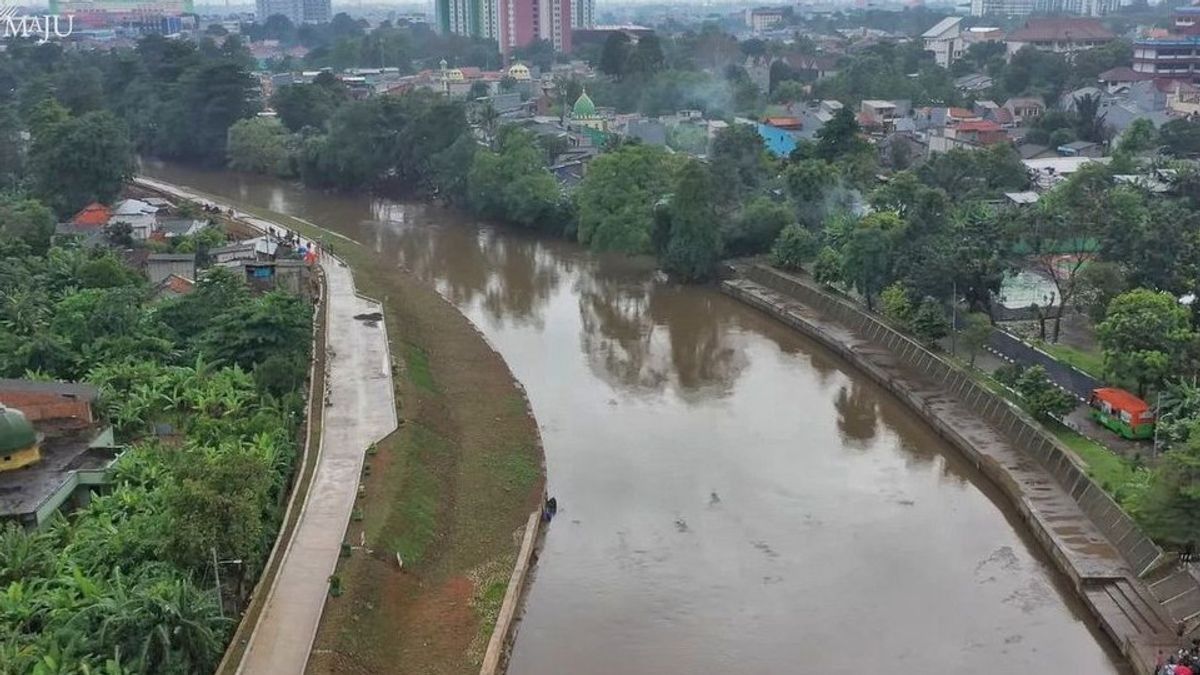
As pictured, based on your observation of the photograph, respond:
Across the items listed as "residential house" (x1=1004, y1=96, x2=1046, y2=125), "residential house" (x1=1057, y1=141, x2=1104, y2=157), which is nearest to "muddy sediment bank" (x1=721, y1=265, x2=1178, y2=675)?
"residential house" (x1=1057, y1=141, x2=1104, y2=157)

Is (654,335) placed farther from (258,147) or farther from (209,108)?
(209,108)

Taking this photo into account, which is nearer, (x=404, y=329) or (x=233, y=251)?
(x=404, y=329)

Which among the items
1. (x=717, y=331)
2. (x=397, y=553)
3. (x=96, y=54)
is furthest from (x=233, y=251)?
(x=96, y=54)

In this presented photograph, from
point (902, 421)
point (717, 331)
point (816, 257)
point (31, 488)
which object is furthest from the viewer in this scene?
point (816, 257)

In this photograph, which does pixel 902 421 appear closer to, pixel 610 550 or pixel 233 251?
pixel 610 550

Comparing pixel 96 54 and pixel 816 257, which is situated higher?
pixel 96 54

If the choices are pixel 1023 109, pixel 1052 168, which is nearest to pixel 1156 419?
pixel 1052 168

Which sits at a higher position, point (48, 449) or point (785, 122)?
point (785, 122)

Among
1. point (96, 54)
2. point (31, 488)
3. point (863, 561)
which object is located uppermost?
point (96, 54)
